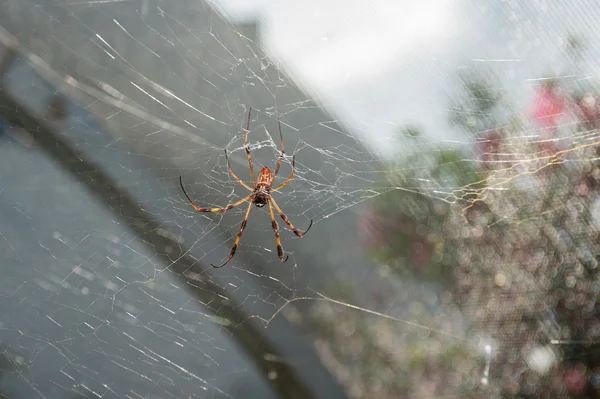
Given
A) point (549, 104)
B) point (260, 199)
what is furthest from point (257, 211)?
point (549, 104)

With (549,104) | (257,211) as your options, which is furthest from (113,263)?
(549,104)

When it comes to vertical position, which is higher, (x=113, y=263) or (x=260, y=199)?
(x=260, y=199)

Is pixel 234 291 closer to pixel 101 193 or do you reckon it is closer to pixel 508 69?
pixel 101 193

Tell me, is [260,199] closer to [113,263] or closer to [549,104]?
[113,263]

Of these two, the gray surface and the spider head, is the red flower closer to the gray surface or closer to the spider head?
the gray surface

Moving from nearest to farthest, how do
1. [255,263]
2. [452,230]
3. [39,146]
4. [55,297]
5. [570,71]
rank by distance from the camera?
[570,71], [55,297], [39,146], [452,230], [255,263]

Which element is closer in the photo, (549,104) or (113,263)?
(549,104)

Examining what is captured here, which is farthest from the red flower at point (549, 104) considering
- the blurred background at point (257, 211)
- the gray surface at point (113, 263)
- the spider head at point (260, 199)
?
the spider head at point (260, 199)

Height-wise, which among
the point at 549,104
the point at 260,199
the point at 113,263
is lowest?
the point at 113,263

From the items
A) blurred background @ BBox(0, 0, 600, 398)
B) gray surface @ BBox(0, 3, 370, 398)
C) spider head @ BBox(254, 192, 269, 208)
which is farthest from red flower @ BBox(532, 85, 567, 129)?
spider head @ BBox(254, 192, 269, 208)

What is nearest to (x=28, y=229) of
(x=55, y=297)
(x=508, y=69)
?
(x=55, y=297)
